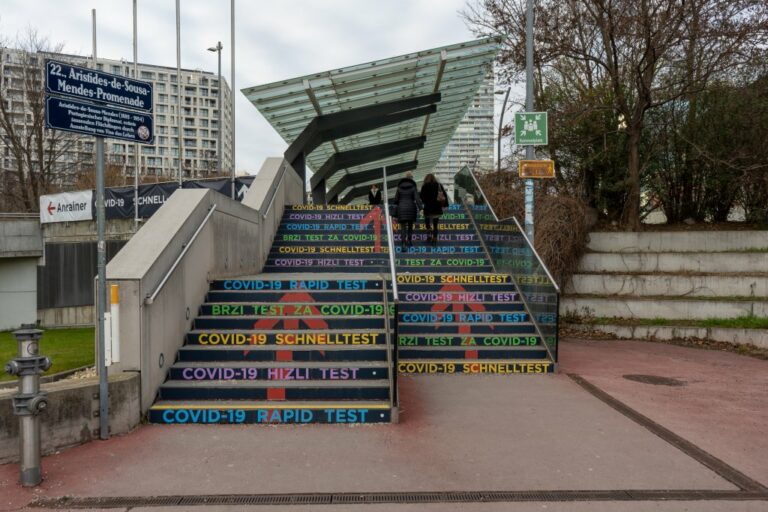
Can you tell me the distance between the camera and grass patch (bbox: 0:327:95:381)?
689 cm

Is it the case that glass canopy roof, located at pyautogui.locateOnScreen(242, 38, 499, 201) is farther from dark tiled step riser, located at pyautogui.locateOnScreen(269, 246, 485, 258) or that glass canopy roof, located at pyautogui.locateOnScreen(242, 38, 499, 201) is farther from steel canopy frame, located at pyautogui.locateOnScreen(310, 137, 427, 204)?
dark tiled step riser, located at pyautogui.locateOnScreen(269, 246, 485, 258)

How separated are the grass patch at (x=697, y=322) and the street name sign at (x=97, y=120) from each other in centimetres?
970

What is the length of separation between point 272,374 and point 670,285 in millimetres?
9631

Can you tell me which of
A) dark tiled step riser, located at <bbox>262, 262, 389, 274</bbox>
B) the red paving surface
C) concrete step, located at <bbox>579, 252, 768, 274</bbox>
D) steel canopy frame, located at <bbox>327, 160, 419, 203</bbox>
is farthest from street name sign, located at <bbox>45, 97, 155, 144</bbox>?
steel canopy frame, located at <bbox>327, 160, 419, 203</bbox>

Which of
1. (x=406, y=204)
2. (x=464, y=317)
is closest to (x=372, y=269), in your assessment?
(x=406, y=204)

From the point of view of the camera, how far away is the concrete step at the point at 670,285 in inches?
463

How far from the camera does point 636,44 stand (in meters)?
13.3

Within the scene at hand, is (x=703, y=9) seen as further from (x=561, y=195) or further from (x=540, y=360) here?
(x=540, y=360)

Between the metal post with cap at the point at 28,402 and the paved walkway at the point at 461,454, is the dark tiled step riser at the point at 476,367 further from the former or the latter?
the metal post with cap at the point at 28,402

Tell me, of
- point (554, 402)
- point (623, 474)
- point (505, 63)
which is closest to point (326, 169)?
point (505, 63)

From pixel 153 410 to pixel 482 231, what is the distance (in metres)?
7.97

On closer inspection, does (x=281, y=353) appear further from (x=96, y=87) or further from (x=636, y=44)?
(x=636, y=44)

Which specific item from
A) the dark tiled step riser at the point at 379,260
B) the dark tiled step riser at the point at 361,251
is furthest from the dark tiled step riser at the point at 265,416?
the dark tiled step riser at the point at 361,251

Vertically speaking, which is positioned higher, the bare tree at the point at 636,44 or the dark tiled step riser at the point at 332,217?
the bare tree at the point at 636,44
